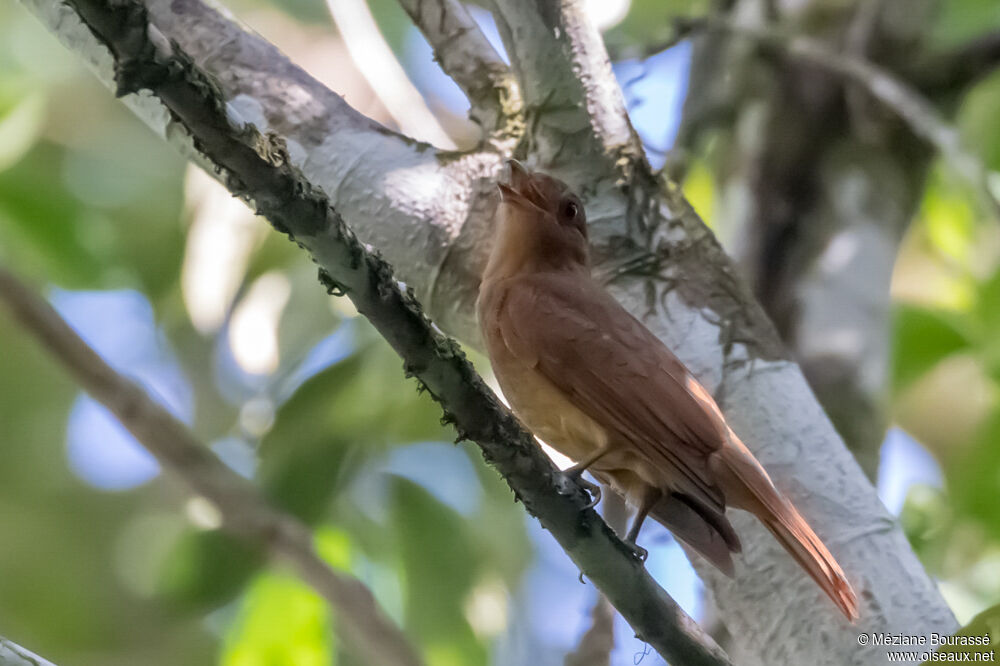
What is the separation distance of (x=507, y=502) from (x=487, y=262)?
73.9 inches

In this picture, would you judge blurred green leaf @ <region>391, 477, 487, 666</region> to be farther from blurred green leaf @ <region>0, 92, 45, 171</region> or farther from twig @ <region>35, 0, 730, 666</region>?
blurred green leaf @ <region>0, 92, 45, 171</region>

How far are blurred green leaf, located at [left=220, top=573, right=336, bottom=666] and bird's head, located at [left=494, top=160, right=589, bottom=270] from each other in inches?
62.0

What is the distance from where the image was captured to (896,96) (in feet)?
12.8

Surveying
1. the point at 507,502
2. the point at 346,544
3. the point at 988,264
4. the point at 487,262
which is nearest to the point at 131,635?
the point at 346,544

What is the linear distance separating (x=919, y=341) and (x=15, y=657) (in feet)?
11.9

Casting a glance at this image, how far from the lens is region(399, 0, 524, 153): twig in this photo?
10.3 feet

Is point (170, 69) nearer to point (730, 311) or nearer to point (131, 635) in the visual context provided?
point (730, 311)

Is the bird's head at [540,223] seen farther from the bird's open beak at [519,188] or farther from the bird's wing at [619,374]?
the bird's wing at [619,374]

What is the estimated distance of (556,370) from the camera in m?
2.79

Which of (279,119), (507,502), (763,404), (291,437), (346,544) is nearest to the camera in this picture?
(763,404)

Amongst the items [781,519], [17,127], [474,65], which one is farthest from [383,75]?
[781,519]

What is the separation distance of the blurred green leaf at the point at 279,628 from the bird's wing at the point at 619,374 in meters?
1.57

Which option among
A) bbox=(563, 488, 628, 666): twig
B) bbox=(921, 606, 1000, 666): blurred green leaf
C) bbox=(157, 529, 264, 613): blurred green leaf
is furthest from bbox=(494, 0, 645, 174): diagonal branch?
bbox=(157, 529, 264, 613): blurred green leaf

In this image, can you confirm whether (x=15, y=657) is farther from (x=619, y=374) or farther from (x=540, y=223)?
(x=540, y=223)
